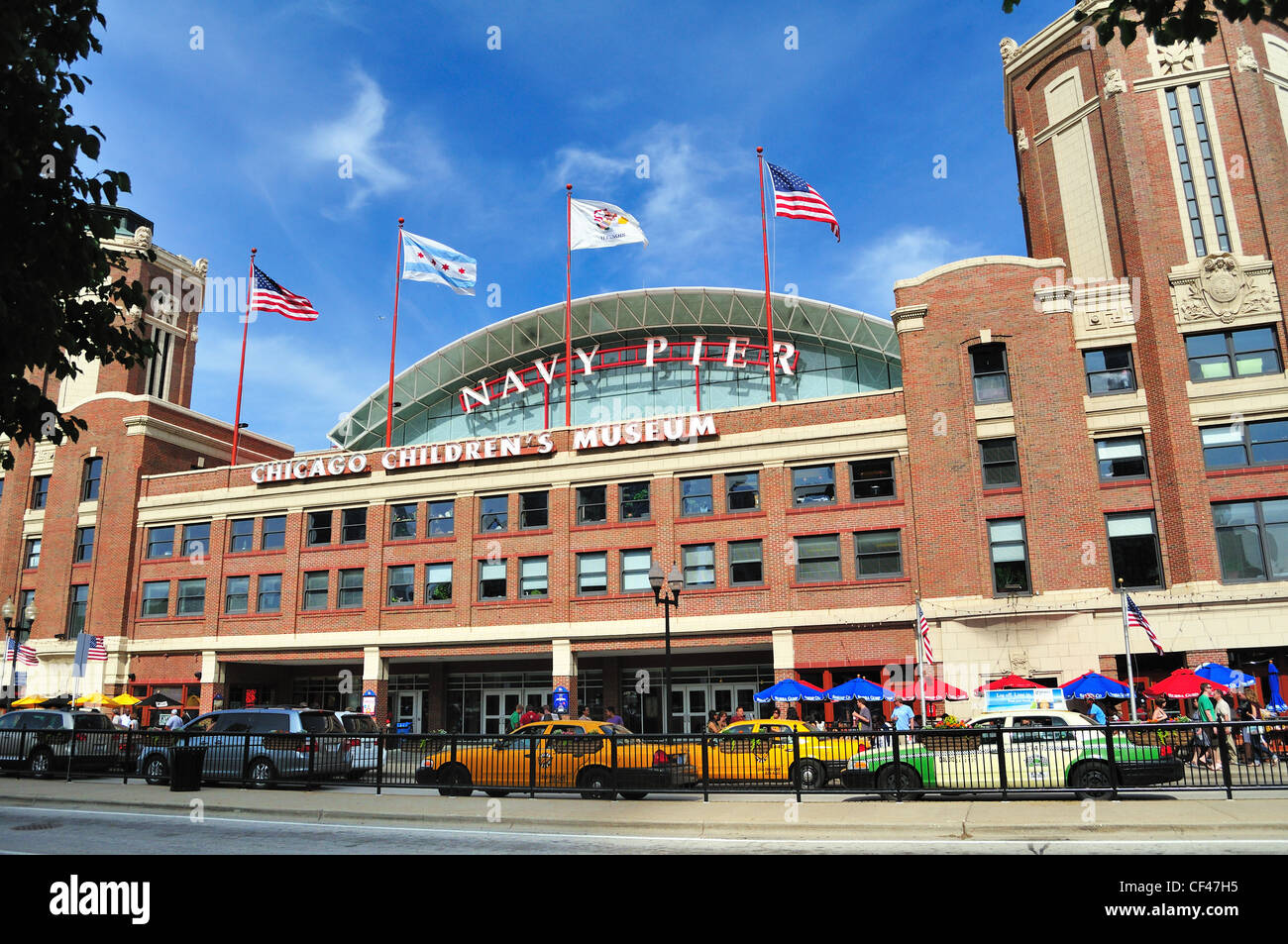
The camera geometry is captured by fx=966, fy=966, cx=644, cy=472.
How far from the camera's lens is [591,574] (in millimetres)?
37812

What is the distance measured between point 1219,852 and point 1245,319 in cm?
2625

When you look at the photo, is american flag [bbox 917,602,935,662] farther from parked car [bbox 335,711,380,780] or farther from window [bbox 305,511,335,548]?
window [bbox 305,511,335,548]

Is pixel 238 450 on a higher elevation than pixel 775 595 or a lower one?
higher

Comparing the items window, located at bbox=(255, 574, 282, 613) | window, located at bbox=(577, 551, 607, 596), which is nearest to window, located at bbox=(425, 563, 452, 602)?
window, located at bbox=(577, 551, 607, 596)

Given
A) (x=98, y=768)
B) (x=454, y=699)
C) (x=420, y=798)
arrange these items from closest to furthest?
(x=420, y=798)
(x=98, y=768)
(x=454, y=699)

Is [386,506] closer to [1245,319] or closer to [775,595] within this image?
[775,595]

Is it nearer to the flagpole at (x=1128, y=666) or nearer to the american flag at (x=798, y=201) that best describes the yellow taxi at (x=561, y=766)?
the flagpole at (x=1128, y=666)

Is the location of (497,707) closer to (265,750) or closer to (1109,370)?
(265,750)

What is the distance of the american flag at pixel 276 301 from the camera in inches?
1631

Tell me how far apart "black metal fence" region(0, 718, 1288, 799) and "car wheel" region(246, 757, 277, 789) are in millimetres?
34

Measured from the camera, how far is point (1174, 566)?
99.1ft

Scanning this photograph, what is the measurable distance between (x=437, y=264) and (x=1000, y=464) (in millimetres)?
24854

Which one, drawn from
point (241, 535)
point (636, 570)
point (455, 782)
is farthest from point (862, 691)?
point (241, 535)
